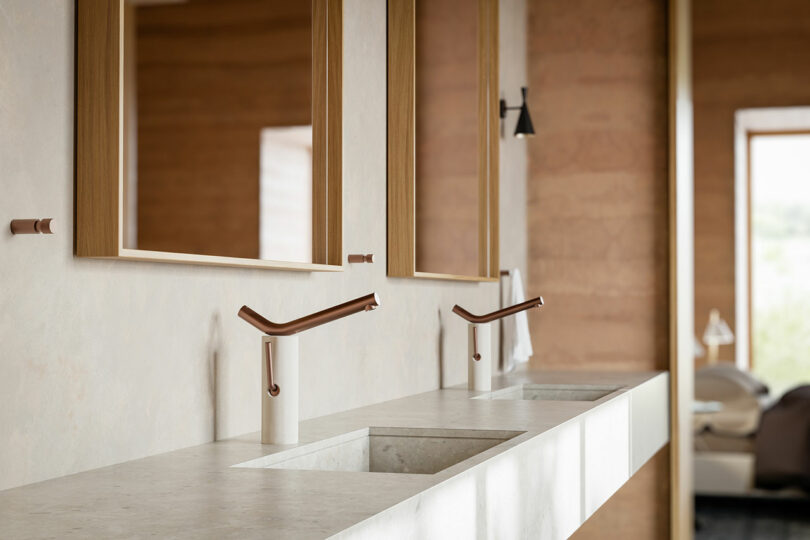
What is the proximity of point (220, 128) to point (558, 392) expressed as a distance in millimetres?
1383

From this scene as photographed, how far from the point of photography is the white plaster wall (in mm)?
1100

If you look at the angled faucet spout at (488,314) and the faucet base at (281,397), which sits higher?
the angled faucet spout at (488,314)

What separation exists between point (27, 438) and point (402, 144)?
1.23 metres

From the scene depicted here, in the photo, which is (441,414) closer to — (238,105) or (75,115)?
(238,105)

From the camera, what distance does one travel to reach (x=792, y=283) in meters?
6.80

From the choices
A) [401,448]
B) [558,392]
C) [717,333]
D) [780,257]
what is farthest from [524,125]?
[780,257]

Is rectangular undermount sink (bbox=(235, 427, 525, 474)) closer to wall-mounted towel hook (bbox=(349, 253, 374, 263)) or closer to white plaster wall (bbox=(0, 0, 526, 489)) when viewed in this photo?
white plaster wall (bbox=(0, 0, 526, 489))

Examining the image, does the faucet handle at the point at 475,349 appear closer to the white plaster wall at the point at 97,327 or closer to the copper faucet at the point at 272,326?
the white plaster wall at the point at 97,327

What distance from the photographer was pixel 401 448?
1.58 metres

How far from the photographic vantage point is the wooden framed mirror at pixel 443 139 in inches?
85.3

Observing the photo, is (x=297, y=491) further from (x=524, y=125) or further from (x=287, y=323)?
(x=524, y=125)

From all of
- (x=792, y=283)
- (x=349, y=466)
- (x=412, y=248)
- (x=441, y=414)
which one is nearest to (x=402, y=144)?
(x=412, y=248)

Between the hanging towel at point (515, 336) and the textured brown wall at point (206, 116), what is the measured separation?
1376 millimetres

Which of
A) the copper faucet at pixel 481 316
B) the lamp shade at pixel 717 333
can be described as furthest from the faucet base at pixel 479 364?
the lamp shade at pixel 717 333
